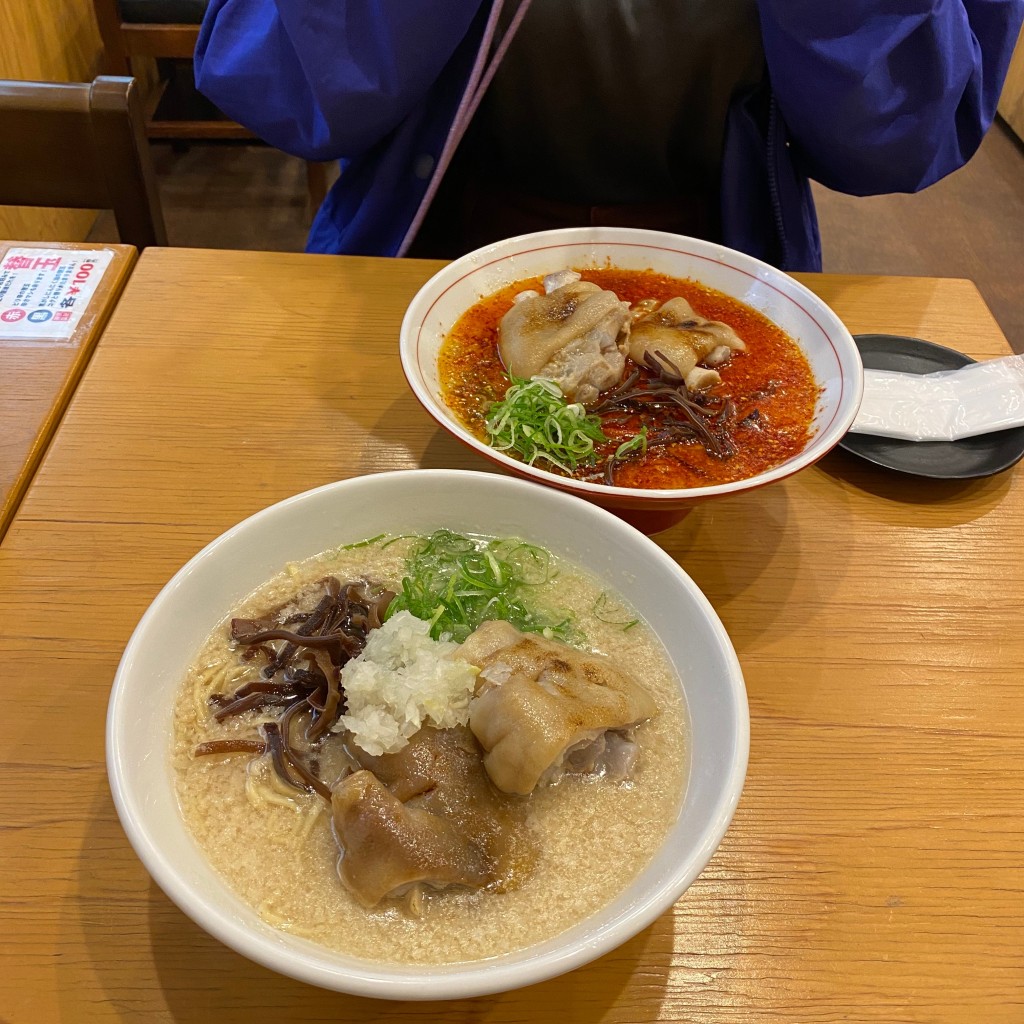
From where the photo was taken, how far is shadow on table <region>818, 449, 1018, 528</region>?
4.71 ft

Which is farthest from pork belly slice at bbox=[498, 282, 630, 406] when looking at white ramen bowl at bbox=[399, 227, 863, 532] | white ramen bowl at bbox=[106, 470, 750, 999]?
white ramen bowl at bbox=[106, 470, 750, 999]

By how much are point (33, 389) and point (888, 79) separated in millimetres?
1961

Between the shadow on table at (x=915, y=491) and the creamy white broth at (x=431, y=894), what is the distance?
0.67m

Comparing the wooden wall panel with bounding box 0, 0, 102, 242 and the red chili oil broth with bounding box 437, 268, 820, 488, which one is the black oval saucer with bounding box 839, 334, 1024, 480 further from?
the wooden wall panel with bounding box 0, 0, 102, 242

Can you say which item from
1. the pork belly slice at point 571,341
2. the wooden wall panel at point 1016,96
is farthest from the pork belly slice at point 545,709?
the wooden wall panel at point 1016,96

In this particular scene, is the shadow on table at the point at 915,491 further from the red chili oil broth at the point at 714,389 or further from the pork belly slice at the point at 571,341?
the pork belly slice at the point at 571,341

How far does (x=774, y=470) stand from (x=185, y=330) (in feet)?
4.05

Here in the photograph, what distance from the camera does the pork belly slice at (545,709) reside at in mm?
845

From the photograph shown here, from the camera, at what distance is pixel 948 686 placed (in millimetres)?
1172

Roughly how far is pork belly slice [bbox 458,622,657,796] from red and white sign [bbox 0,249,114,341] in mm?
1245

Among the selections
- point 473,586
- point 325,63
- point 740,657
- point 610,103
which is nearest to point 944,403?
point 740,657

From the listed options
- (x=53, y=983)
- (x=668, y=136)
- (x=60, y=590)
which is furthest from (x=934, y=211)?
(x=53, y=983)

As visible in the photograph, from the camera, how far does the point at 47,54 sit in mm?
3973

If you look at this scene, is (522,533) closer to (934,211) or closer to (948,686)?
(948,686)
